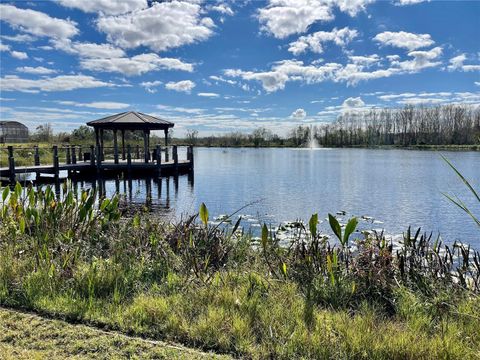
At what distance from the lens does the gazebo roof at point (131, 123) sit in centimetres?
2077

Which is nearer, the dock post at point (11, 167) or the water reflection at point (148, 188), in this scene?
the water reflection at point (148, 188)

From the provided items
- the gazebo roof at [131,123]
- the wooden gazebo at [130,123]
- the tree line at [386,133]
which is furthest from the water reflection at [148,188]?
the tree line at [386,133]

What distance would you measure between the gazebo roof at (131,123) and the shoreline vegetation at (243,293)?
665 inches

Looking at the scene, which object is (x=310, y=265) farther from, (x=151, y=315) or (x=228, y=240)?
(x=151, y=315)

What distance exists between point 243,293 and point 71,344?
135 cm

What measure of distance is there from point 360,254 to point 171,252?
1.98 metres

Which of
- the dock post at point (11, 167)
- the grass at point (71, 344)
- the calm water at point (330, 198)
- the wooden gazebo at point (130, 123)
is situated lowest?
the calm water at point (330, 198)

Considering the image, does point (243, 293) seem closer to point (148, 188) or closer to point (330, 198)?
point (330, 198)

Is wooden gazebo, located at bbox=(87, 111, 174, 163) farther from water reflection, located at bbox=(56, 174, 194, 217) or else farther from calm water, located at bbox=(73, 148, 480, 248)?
calm water, located at bbox=(73, 148, 480, 248)

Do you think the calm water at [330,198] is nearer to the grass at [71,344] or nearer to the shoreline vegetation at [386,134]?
the grass at [71,344]

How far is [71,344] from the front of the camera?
2.45 meters

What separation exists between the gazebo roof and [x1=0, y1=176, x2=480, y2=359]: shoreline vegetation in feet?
55.4

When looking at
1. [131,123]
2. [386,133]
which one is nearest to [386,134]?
[386,133]

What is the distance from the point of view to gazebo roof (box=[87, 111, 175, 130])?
20.8 meters
